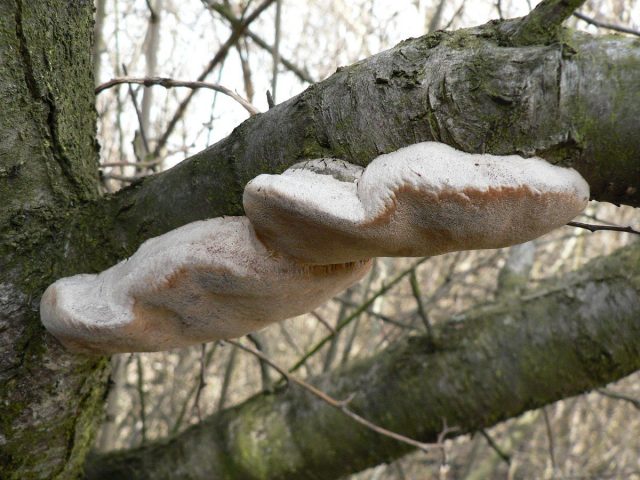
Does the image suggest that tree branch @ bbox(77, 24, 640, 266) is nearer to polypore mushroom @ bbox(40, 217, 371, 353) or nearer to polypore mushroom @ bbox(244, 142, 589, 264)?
polypore mushroom @ bbox(244, 142, 589, 264)

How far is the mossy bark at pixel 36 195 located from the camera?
3.94 ft

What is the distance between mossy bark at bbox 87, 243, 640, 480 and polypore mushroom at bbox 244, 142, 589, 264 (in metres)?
1.12

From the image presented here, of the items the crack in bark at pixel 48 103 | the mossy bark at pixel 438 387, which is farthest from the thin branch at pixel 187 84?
the mossy bark at pixel 438 387

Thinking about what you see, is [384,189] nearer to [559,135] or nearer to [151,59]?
[559,135]

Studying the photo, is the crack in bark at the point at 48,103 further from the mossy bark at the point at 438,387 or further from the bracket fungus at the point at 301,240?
the mossy bark at the point at 438,387

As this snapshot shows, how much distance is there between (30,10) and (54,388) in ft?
2.74

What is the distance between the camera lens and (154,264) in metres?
1.12

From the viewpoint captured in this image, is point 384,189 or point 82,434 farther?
point 82,434

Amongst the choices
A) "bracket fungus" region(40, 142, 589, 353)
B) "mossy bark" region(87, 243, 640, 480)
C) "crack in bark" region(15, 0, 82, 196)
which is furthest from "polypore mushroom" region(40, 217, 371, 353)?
"mossy bark" region(87, 243, 640, 480)

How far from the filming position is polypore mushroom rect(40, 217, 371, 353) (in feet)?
3.50

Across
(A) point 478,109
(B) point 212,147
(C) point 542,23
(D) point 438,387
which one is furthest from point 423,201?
(D) point 438,387

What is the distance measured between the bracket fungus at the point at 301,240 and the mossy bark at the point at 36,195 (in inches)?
2.9

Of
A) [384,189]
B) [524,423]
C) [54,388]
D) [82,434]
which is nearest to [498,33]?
[384,189]

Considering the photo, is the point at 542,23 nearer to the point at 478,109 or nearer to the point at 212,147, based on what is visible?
the point at 478,109
